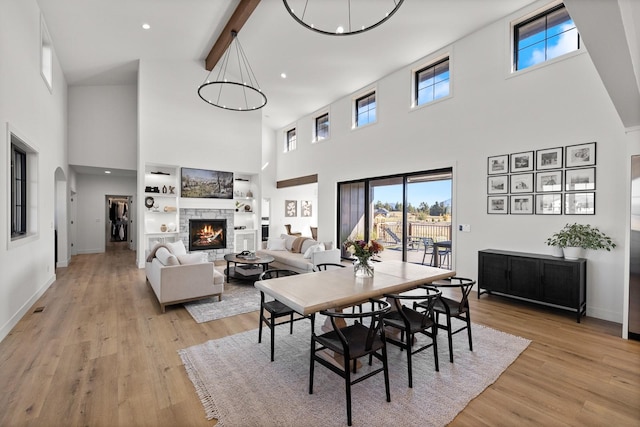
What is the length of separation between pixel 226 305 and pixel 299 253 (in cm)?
271

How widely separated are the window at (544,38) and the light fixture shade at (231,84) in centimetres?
→ 560

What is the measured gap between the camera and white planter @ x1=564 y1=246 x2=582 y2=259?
13.0ft

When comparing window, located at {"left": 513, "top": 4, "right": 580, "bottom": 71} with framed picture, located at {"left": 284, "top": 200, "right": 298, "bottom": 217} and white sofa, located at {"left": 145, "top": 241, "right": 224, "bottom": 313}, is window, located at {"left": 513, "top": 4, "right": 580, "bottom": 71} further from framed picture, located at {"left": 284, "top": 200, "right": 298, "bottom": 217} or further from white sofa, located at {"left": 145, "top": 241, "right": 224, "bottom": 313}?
framed picture, located at {"left": 284, "top": 200, "right": 298, "bottom": 217}

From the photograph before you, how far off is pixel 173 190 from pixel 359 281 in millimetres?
6946

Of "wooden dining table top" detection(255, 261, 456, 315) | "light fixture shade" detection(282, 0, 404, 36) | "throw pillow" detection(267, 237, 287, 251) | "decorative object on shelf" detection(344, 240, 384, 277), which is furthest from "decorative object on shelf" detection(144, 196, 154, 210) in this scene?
"decorative object on shelf" detection(344, 240, 384, 277)

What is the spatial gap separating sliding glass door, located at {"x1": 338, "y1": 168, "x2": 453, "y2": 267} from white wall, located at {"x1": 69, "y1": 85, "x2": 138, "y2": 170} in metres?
6.41

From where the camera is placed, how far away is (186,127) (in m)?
8.02

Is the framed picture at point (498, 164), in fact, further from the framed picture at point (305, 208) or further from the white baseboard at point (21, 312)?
the framed picture at point (305, 208)

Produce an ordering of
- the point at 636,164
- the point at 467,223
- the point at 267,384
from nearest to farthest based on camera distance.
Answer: the point at 267,384 < the point at 636,164 < the point at 467,223

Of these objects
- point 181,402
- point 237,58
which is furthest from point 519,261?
point 237,58

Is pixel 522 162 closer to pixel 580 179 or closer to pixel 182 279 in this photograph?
pixel 580 179

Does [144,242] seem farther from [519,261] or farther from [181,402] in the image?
[519,261]

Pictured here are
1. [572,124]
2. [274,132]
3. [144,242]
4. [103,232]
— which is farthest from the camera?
[274,132]

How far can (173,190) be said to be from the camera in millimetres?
8086
